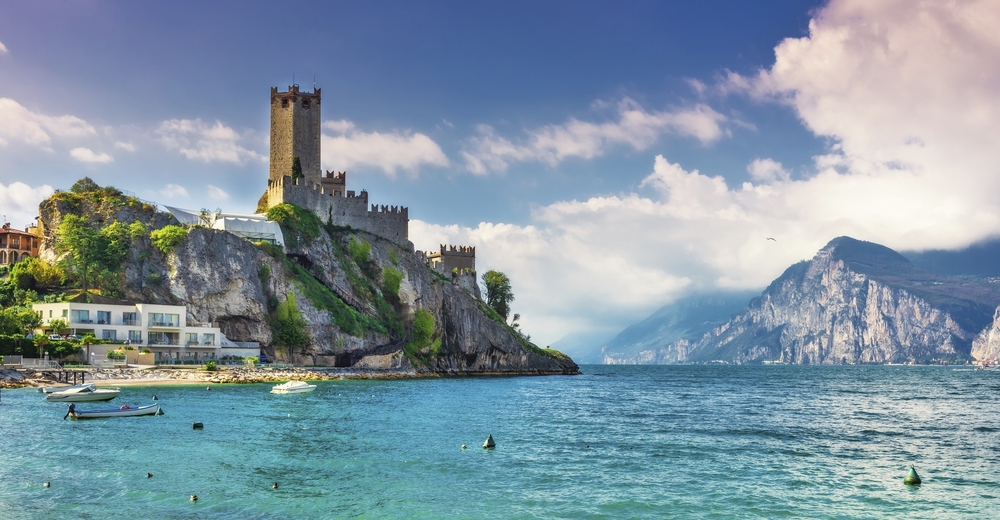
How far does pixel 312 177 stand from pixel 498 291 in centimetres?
4332

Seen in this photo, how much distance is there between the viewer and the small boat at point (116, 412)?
42719 mm

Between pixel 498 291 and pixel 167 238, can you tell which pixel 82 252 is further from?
pixel 498 291

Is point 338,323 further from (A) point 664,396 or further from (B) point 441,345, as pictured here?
(A) point 664,396

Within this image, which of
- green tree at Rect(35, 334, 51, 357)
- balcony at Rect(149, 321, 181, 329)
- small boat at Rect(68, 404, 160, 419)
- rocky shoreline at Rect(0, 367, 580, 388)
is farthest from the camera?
balcony at Rect(149, 321, 181, 329)

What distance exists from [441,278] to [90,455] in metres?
97.6

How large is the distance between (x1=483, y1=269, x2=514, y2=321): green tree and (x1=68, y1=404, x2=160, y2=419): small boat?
105m

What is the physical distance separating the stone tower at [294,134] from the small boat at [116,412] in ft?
272

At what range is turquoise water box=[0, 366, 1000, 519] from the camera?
2316 centimetres

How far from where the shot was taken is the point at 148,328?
8644 centimetres

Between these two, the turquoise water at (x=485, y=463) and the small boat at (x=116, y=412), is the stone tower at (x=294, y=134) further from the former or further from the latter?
the small boat at (x=116, y=412)

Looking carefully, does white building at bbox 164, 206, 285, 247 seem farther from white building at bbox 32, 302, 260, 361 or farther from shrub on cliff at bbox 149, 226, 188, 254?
white building at bbox 32, 302, 260, 361

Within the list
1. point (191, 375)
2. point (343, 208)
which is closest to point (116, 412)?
point (191, 375)

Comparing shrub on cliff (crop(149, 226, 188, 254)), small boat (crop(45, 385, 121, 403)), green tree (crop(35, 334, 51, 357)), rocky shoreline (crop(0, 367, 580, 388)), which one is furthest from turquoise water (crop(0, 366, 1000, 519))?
shrub on cliff (crop(149, 226, 188, 254))

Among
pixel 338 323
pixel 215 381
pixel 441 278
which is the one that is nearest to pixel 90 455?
pixel 215 381
